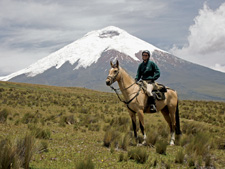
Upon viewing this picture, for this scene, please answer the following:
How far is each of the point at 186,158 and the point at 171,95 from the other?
4.38 m

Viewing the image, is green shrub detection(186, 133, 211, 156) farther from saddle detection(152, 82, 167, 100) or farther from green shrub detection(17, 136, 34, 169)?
green shrub detection(17, 136, 34, 169)

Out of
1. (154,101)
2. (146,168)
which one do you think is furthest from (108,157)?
(154,101)

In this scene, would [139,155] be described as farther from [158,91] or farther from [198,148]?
[158,91]

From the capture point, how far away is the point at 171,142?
35.4 ft

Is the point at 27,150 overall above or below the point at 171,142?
above

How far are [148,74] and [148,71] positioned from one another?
0.23m

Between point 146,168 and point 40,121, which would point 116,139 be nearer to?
point 146,168

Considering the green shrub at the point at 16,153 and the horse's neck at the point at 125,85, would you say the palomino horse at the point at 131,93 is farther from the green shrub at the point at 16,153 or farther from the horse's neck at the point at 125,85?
the green shrub at the point at 16,153

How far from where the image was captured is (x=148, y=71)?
10664mm

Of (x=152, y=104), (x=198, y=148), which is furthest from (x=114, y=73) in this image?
(x=198, y=148)

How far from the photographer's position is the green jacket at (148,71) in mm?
10578

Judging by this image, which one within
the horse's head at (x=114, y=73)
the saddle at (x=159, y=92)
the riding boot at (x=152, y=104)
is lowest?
the riding boot at (x=152, y=104)

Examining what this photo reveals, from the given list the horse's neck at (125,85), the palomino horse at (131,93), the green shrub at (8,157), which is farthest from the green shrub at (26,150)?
the horse's neck at (125,85)

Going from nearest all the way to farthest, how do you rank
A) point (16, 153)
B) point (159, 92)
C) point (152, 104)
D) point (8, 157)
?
point (8, 157) < point (16, 153) < point (152, 104) < point (159, 92)
